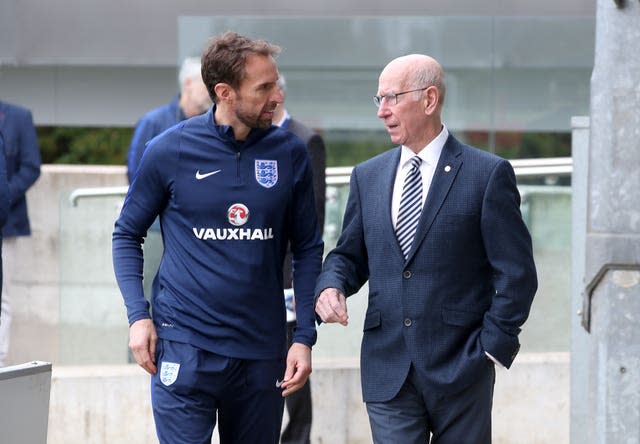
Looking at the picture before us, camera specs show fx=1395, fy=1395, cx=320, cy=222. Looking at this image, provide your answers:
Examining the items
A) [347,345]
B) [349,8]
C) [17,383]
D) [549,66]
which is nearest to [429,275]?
[17,383]

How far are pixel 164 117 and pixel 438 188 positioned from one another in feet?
14.1

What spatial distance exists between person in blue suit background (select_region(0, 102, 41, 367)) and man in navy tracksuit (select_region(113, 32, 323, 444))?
14.6ft

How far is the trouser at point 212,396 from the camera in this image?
479cm

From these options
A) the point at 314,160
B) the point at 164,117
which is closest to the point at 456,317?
the point at 314,160

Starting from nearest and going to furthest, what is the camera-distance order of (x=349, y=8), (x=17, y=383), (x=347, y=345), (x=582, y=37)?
(x=17, y=383) → (x=347, y=345) → (x=582, y=37) → (x=349, y=8)

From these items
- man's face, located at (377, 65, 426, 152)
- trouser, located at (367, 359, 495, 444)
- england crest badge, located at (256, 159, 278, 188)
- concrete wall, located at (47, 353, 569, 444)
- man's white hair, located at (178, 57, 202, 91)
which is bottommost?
concrete wall, located at (47, 353, 569, 444)

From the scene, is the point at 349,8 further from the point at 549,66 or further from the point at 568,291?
the point at 568,291

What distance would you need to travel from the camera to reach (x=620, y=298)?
13.3 feet

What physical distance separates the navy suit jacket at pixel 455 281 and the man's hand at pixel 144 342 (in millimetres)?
606

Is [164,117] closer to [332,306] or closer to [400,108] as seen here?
[400,108]

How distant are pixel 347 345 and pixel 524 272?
3620mm

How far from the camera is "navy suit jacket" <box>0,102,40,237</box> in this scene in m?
9.27

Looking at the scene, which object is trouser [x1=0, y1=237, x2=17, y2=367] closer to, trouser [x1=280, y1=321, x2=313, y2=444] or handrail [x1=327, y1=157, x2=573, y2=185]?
handrail [x1=327, y1=157, x2=573, y2=185]

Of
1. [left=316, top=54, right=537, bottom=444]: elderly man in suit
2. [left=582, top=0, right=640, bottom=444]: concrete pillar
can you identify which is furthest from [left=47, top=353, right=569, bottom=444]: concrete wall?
[left=582, top=0, right=640, bottom=444]: concrete pillar
